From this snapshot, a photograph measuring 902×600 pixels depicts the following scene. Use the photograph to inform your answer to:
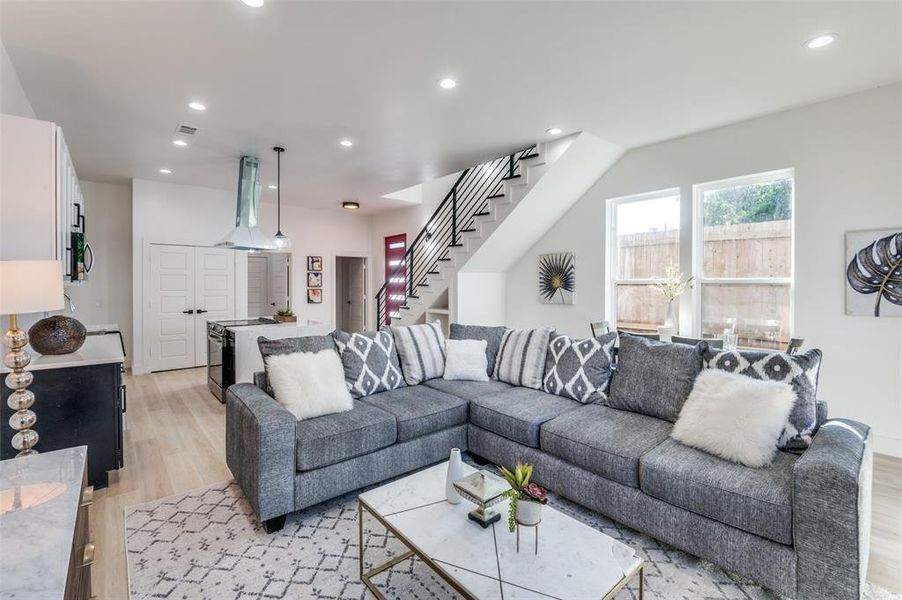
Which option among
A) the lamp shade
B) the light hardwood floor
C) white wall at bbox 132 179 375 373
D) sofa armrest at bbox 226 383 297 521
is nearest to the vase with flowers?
the light hardwood floor

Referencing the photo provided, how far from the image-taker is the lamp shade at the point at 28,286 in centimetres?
173

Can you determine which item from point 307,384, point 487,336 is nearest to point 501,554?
point 307,384

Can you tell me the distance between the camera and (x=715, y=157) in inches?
168

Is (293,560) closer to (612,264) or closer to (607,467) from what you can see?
(607,467)

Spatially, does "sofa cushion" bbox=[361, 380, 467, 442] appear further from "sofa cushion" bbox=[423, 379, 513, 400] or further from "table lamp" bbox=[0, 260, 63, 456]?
"table lamp" bbox=[0, 260, 63, 456]

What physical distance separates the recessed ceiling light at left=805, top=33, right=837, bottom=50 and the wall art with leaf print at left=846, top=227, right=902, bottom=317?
5.29 feet

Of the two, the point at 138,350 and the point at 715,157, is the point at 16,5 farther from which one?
the point at 715,157

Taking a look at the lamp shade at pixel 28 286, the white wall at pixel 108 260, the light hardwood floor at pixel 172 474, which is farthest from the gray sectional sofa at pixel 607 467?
the white wall at pixel 108 260

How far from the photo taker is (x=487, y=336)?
381cm

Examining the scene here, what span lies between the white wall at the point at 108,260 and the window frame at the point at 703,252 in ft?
25.3

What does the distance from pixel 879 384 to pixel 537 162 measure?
140 inches

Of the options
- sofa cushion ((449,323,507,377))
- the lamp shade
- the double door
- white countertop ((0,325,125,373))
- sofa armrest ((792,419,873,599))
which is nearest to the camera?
sofa armrest ((792,419,873,599))

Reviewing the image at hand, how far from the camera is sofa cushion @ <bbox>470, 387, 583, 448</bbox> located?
2.71 metres

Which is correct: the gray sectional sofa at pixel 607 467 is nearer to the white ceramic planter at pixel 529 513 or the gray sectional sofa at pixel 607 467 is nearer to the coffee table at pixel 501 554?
the coffee table at pixel 501 554
